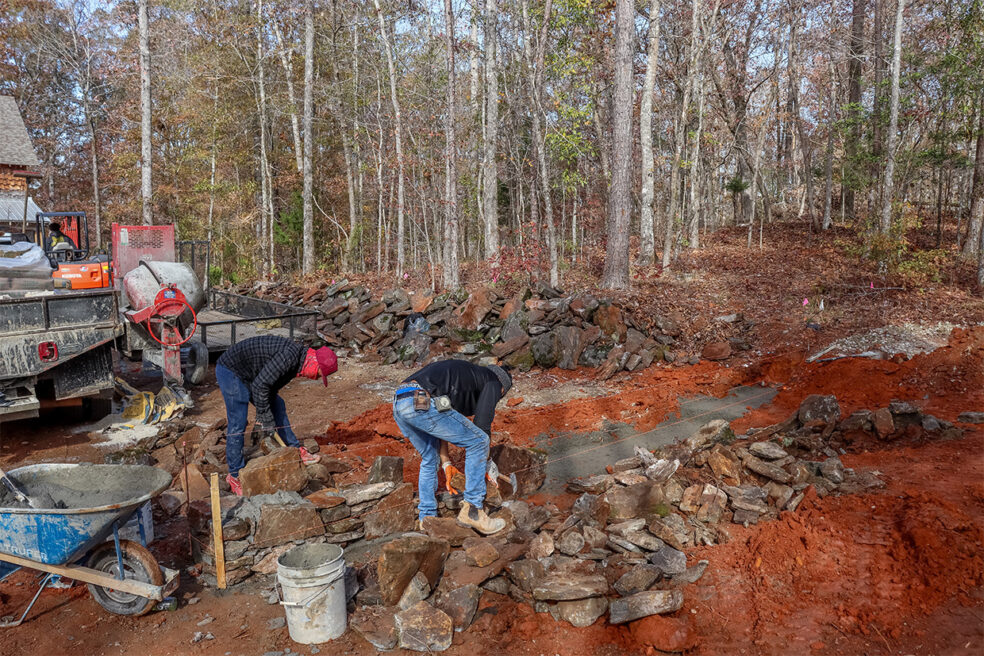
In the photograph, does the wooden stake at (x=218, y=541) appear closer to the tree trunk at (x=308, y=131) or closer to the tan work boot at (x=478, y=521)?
the tan work boot at (x=478, y=521)

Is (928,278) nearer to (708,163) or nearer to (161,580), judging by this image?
(708,163)

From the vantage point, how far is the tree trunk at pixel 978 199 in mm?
14859

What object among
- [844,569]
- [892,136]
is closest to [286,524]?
[844,569]

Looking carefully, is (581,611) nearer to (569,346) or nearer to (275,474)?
(275,474)

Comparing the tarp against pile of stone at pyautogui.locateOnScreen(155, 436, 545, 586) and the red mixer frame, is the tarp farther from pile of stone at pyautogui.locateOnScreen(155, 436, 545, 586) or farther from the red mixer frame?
pile of stone at pyautogui.locateOnScreen(155, 436, 545, 586)

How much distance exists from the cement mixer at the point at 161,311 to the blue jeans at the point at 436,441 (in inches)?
191

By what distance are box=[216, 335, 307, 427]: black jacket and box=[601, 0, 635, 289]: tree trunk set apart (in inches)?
363

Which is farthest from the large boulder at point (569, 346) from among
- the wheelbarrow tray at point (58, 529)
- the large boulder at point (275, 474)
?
the wheelbarrow tray at point (58, 529)

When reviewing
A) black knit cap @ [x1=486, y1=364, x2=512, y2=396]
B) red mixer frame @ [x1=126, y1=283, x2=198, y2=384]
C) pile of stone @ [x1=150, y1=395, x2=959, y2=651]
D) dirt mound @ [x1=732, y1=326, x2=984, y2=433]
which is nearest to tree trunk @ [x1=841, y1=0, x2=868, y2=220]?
dirt mound @ [x1=732, y1=326, x2=984, y2=433]

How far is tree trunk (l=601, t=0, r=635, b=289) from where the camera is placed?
13.2 m

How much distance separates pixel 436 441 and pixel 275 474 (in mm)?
1505

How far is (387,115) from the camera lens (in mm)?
20359

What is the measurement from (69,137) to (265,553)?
3714 centimetres

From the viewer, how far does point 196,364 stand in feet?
32.6
